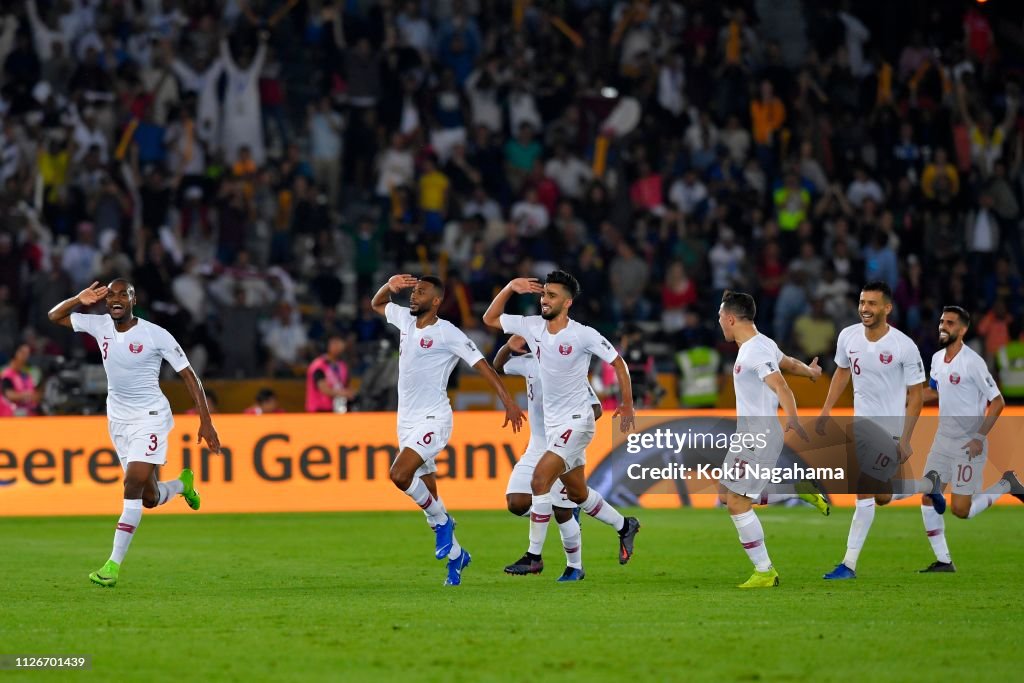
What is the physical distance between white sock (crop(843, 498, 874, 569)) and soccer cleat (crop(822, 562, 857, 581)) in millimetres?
37

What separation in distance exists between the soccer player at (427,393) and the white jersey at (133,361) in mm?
1865

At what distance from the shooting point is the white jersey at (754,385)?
13.0 metres

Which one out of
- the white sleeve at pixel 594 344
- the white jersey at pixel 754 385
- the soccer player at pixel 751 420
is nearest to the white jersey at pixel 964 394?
the soccer player at pixel 751 420

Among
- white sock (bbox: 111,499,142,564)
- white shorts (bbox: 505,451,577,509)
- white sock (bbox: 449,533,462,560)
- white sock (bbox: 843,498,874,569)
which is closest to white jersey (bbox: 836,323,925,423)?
white sock (bbox: 843,498,874,569)

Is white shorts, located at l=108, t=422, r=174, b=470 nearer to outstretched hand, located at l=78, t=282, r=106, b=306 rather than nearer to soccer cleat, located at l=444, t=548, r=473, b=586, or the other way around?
outstretched hand, located at l=78, t=282, r=106, b=306

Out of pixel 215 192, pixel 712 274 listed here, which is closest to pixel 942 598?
pixel 712 274

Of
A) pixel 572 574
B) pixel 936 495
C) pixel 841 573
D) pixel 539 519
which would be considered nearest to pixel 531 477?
pixel 539 519

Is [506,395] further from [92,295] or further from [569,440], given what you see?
[92,295]

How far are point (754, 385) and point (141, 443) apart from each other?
501cm

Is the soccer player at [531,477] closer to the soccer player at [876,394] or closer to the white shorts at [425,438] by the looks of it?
the white shorts at [425,438]

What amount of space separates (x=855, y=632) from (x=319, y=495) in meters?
11.8

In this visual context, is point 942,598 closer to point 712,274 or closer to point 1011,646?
point 1011,646

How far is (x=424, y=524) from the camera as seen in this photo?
20.0m

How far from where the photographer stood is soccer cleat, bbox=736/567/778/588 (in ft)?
43.2
